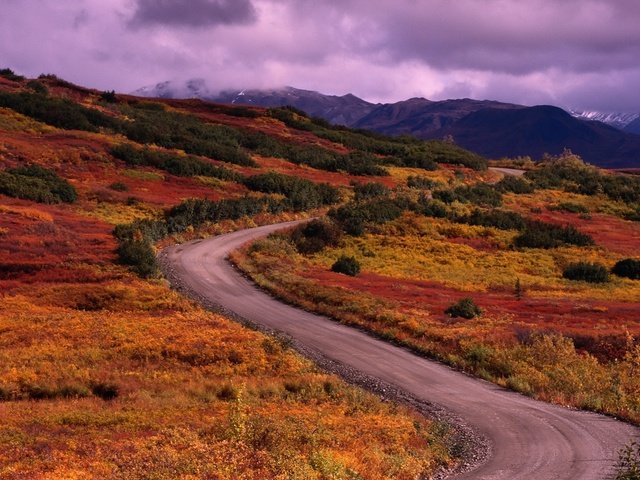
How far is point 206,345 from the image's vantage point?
63.5ft

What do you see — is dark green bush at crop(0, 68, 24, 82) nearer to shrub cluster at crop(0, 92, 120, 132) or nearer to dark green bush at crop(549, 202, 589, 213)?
shrub cluster at crop(0, 92, 120, 132)

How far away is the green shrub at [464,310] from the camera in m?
25.7

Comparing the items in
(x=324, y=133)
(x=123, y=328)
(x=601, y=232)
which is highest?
(x=324, y=133)

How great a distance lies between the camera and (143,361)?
17875 mm

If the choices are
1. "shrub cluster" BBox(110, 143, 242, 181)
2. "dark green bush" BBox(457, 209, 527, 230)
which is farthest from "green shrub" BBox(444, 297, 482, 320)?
"shrub cluster" BBox(110, 143, 242, 181)

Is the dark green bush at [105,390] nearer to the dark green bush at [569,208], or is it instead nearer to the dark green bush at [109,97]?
the dark green bush at [569,208]

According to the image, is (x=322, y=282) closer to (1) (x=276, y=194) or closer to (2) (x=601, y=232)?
(1) (x=276, y=194)

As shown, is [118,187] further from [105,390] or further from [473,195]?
[105,390]

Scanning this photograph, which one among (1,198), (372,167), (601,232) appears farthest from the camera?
(372,167)

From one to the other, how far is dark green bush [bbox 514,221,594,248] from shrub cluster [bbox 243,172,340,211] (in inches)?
768

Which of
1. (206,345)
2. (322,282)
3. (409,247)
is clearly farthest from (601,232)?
(206,345)

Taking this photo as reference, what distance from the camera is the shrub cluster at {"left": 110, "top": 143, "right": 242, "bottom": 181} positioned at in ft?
204

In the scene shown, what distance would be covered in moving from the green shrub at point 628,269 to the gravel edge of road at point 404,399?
1118 inches

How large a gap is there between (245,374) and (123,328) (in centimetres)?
561
